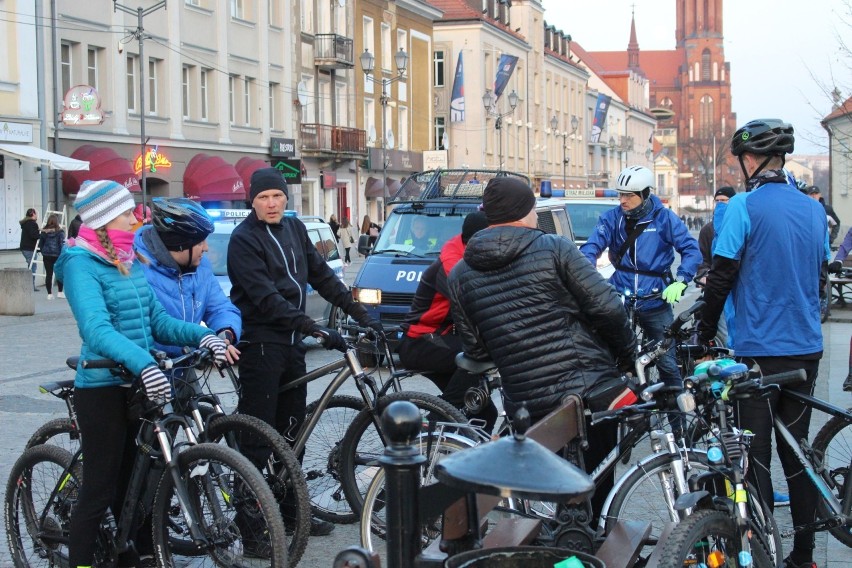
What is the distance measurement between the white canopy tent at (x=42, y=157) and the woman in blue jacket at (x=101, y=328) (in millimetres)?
23811

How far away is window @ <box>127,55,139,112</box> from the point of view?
33531 mm

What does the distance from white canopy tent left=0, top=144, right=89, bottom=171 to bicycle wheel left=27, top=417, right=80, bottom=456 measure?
2321cm

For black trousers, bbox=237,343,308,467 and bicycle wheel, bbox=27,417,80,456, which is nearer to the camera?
bicycle wheel, bbox=27,417,80,456

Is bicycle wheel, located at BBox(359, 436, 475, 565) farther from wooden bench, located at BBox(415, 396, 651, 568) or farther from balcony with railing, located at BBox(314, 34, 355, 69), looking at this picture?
balcony with railing, located at BBox(314, 34, 355, 69)

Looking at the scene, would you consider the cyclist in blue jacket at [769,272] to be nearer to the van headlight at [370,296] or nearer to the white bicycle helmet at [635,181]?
the white bicycle helmet at [635,181]

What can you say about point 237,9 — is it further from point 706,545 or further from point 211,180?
point 706,545

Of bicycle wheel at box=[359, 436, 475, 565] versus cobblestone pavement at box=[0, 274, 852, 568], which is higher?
bicycle wheel at box=[359, 436, 475, 565]

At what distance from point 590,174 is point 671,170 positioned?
162ft

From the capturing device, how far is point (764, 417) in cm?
537

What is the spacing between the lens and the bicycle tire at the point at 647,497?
4.64m

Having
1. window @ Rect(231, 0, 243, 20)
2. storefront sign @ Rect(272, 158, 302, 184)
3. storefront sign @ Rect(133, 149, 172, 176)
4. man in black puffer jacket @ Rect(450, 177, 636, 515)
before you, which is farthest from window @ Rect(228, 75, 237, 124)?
man in black puffer jacket @ Rect(450, 177, 636, 515)

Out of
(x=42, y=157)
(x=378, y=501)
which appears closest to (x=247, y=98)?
(x=42, y=157)

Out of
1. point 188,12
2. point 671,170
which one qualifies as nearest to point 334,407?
point 188,12

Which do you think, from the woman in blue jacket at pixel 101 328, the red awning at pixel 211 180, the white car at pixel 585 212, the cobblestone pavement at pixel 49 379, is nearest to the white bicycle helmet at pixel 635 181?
the cobblestone pavement at pixel 49 379
